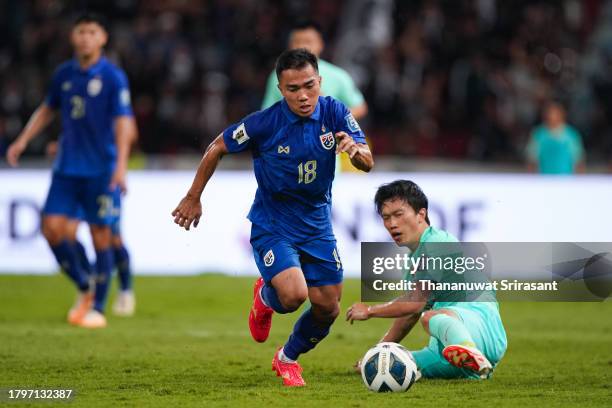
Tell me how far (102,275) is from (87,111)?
4.91 ft

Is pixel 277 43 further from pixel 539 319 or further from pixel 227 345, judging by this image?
pixel 227 345

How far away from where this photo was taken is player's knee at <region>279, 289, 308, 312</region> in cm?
A: 663

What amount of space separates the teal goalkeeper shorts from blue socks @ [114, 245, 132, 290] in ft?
15.7

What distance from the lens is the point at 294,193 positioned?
22.6 feet

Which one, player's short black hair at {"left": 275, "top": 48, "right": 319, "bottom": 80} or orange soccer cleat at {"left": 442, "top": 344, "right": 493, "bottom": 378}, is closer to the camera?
orange soccer cleat at {"left": 442, "top": 344, "right": 493, "bottom": 378}

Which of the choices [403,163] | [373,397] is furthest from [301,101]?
[403,163]

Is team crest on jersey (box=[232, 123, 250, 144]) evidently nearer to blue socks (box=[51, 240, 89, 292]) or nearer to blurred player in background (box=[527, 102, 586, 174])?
blue socks (box=[51, 240, 89, 292])

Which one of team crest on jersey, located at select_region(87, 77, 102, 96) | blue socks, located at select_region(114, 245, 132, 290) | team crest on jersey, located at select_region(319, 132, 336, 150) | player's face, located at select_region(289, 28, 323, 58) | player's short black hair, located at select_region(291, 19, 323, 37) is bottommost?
blue socks, located at select_region(114, 245, 132, 290)

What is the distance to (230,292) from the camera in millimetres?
13008

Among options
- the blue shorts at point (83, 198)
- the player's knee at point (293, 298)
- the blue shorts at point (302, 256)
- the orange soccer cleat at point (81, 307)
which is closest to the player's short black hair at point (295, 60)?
the blue shorts at point (302, 256)

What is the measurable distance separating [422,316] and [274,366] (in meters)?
0.98

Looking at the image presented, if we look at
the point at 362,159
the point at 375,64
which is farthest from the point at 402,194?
the point at 375,64

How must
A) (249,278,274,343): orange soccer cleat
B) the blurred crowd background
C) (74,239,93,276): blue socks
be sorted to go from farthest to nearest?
1. the blurred crowd background
2. (74,239,93,276): blue socks
3. (249,278,274,343): orange soccer cleat

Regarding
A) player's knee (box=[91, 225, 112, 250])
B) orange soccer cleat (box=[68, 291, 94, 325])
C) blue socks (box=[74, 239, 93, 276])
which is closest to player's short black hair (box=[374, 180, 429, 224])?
player's knee (box=[91, 225, 112, 250])
